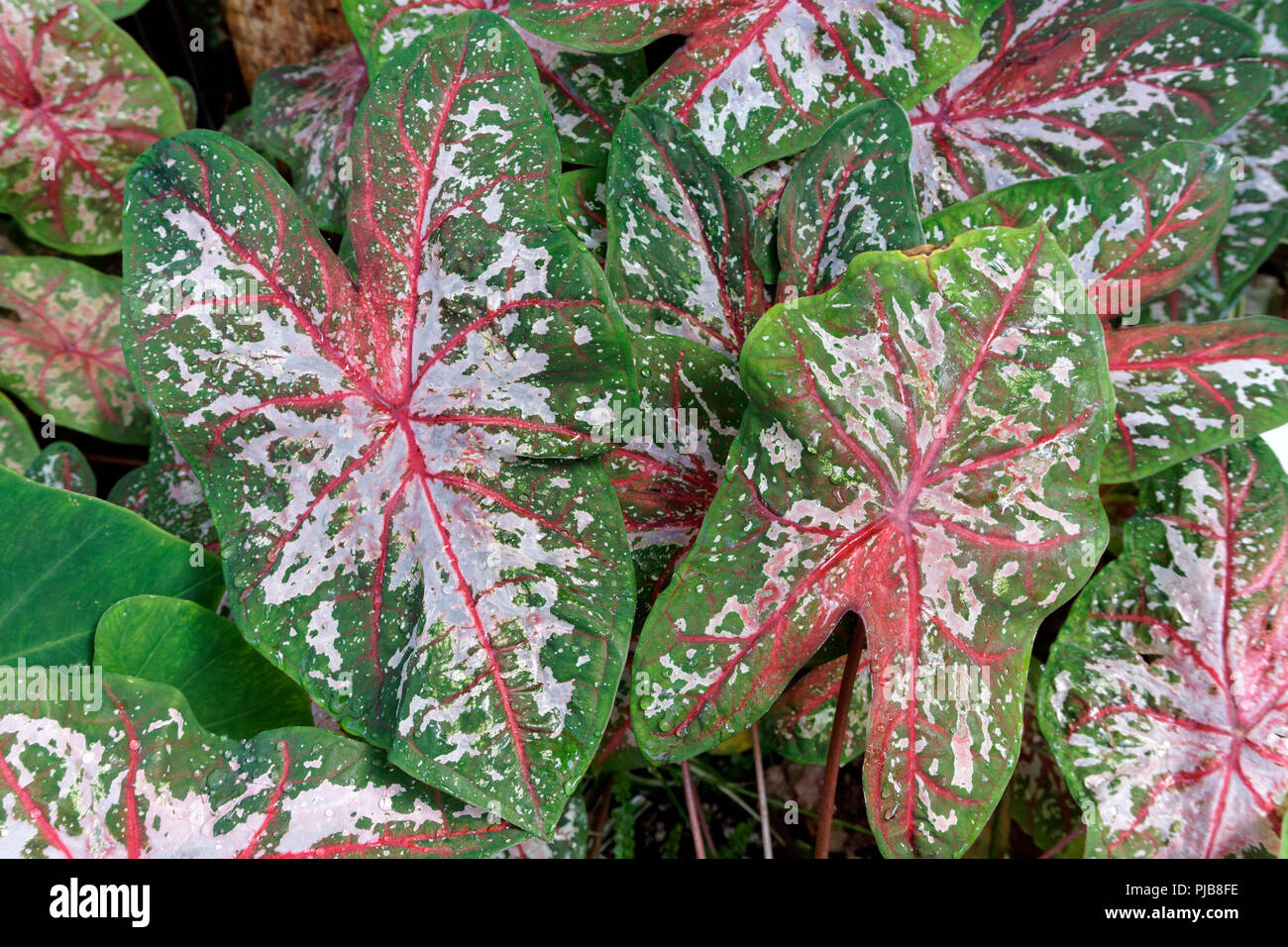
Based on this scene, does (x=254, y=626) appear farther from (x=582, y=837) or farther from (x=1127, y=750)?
(x=1127, y=750)

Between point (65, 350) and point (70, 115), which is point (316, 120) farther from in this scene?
point (65, 350)

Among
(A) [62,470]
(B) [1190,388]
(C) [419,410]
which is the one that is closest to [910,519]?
(B) [1190,388]

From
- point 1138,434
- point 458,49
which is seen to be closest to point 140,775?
point 458,49

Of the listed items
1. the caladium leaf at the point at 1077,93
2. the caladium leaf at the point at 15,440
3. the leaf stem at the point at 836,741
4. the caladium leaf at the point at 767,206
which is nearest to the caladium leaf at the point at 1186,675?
the leaf stem at the point at 836,741

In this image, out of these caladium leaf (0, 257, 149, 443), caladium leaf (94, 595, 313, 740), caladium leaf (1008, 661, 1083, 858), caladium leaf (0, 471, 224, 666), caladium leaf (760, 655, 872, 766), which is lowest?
caladium leaf (1008, 661, 1083, 858)

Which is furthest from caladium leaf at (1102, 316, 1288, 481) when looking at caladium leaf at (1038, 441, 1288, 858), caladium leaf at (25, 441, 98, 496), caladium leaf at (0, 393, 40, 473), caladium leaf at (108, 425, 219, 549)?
caladium leaf at (0, 393, 40, 473)

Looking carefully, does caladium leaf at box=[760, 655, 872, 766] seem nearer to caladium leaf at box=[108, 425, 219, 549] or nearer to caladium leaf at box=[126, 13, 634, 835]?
caladium leaf at box=[126, 13, 634, 835]

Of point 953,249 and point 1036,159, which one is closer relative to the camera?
point 953,249
